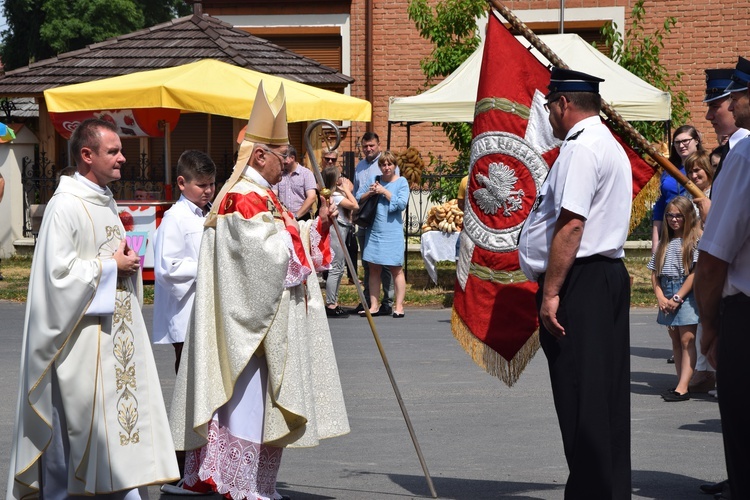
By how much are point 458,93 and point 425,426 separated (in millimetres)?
8225

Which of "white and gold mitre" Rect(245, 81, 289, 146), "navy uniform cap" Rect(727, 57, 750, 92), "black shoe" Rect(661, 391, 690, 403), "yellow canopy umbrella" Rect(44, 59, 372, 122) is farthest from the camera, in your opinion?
"yellow canopy umbrella" Rect(44, 59, 372, 122)

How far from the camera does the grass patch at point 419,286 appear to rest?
14102 mm

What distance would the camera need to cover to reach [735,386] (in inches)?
169

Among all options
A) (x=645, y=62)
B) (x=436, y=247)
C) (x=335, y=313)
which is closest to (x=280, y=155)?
(x=335, y=313)

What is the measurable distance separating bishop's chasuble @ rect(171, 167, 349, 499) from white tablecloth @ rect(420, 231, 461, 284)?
8542 mm

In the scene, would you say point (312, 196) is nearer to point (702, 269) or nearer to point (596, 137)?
point (596, 137)

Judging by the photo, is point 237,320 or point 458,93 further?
point 458,93

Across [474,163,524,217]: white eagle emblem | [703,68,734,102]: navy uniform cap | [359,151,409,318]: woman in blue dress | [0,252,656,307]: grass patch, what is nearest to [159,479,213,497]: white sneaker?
[474,163,524,217]: white eagle emblem

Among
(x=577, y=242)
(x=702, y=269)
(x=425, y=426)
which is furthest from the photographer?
(x=425, y=426)

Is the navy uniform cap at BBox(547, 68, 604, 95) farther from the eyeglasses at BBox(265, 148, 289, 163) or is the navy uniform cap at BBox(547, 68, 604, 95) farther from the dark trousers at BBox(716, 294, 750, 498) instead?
the eyeglasses at BBox(265, 148, 289, 163)

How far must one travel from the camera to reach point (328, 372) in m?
6.15

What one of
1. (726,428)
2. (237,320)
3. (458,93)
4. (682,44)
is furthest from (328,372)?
(682,44)

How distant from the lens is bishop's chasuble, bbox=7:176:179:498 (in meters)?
5.00

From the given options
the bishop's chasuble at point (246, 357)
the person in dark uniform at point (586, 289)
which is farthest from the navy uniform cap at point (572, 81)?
the bishop's chasuble at point (246, 357)
